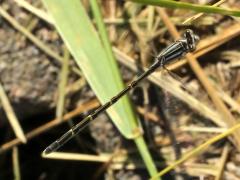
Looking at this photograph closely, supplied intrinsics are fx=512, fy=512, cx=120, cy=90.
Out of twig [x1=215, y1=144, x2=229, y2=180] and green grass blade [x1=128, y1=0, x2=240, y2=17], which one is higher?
green grass blade [x1=128, y1=0, x2=240, y2=17]

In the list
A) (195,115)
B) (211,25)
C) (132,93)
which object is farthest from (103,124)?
(211,25)

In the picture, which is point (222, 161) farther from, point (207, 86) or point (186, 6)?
point (186, 6)

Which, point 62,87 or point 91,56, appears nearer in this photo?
point 91,56

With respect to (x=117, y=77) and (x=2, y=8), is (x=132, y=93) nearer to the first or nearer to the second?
(x=117, y=77)

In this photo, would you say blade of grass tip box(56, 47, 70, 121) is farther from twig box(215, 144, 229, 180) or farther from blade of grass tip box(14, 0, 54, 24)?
twig box(215, 144, 229, 180)

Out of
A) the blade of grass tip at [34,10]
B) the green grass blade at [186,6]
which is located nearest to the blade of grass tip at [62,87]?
the blade of grass tip at [34,10]

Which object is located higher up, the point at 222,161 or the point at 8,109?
the point at 8,109

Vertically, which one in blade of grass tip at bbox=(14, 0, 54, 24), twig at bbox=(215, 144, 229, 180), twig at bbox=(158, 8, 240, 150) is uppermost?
blade of grass tip at bbox=(14, 0, 54, 24)

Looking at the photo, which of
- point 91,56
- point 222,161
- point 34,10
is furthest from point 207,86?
point 34,10

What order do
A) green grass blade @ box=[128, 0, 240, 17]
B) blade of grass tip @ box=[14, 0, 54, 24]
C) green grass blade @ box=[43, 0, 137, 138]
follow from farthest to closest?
blade of grass tip @ box=[14, 0, 54, 24] < green grass blade @ box=[43, 0, 137, 138] < green grass blade @ box=[128, 0, 240, 17]

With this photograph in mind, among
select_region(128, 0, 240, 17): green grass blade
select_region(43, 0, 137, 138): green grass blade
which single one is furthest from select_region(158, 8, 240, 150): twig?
select_region(128, 0, 240, 17): green grass blade

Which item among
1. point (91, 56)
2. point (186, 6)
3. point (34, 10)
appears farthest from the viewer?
point (34, 10)
